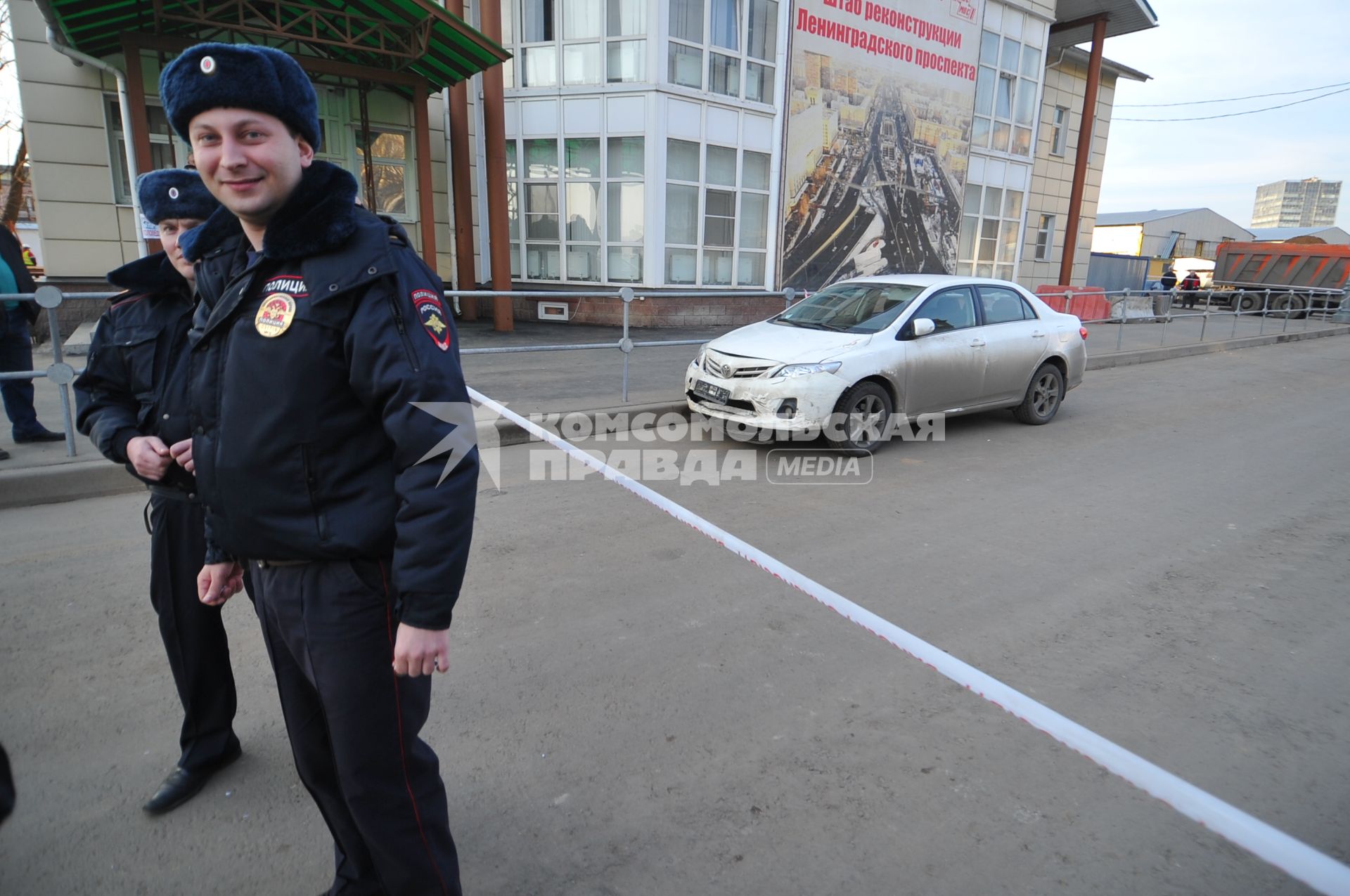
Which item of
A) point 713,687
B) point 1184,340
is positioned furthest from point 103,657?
point 1184,340

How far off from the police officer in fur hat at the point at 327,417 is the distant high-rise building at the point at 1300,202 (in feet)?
510

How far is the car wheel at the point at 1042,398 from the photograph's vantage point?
8.35m

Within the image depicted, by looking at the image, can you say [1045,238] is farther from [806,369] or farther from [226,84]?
[226,84]

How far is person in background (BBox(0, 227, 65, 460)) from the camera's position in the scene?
5656mm

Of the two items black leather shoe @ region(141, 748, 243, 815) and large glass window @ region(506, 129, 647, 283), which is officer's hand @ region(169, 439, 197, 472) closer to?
black leather shoe @ region(141, 748, 243, 815)

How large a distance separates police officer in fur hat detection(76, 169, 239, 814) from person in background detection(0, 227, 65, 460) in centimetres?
438

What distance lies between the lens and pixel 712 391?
7.02 meters

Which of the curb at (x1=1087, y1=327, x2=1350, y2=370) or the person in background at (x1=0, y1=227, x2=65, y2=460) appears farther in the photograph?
the curb at (x1=1087, y1=327, x2=1350, y2=370)

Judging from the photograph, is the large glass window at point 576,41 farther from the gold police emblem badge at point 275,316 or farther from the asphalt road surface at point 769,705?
the gold police emblem badge at point 275,316

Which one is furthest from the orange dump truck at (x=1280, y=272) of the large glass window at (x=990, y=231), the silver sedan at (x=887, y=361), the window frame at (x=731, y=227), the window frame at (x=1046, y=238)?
the silver sedan at (x=887, y=361)

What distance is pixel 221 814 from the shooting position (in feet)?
8.13

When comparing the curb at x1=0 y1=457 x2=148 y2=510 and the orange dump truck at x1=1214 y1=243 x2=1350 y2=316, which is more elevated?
the orange dump truck at x1=1214 y1=243 x2=1350 y2=316

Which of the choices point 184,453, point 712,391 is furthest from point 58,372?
point 712,391
